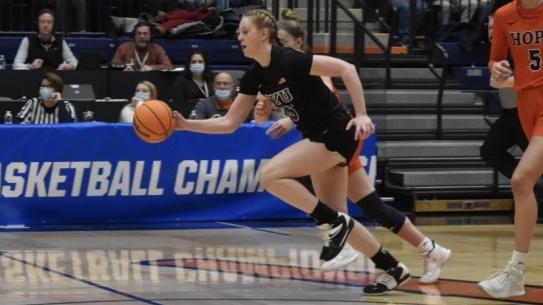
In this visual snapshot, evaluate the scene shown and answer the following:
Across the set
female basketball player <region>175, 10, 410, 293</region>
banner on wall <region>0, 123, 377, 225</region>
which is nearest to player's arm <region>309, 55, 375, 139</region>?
female basketball player <region>175, 10, 410, 293</region>

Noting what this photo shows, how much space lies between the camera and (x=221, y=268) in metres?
9.11

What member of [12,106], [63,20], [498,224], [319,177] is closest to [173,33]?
[63,20]

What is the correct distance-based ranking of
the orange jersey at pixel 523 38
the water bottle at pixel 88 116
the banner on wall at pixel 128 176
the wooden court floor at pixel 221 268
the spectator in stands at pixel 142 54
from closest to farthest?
the wooden court floor at pixel 221 268 < the orange jersey at pixel 523 38 < the banner on wall at pixel 128 176 < the water bottle at pixel 88 116 < the spectator in stands at pixel 142 54

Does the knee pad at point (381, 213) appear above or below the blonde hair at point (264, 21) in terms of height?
below

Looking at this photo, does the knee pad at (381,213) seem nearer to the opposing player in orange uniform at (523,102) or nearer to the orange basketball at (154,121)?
the opposing player in orange uniform at (523,102)

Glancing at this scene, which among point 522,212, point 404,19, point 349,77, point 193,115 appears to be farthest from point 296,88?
point 404,19

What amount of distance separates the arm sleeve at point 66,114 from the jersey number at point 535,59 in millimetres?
6619

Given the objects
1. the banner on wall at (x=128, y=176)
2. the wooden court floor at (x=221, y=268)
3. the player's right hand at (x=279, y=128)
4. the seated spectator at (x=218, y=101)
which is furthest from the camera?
the seated spectator at (x=218, y=101)

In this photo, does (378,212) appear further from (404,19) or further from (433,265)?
(404,19)

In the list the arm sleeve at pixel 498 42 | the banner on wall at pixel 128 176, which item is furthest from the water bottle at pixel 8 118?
the arm sleeve at pixel 498 42

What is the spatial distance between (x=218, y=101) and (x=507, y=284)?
654 cm

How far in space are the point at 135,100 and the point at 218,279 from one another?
17.0 feet

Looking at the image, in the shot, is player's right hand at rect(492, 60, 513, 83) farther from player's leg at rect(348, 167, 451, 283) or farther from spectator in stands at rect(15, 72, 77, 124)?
spectator in stands at rect(15, 72, 77, 124)

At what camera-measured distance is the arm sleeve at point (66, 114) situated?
13359 millimetres
